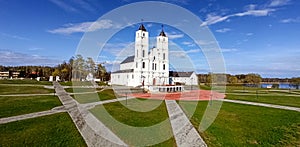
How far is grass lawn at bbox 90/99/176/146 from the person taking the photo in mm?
10309

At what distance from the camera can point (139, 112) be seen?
15844 mm

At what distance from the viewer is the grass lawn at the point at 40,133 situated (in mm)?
9250

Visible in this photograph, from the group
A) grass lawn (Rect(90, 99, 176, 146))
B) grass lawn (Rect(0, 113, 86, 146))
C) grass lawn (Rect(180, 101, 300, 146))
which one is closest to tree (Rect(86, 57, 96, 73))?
grass lawn (Rect(90, 99, 176, 146))

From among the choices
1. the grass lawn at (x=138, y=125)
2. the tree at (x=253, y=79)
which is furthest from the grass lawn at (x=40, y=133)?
the tree at (x=253, y=79)

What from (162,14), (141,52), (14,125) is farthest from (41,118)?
(141,52)

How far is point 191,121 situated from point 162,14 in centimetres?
796

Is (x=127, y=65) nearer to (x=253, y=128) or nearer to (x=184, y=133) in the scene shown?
(x=253, y=128)

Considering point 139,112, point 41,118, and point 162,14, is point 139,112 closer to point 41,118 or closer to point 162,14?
point 41,118

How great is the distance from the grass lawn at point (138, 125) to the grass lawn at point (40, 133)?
2157 millimetres

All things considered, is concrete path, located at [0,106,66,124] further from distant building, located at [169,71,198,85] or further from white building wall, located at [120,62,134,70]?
distant building, located at [169,71,198,85]

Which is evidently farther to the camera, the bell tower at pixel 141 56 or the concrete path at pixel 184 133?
the bell tower at pixel 141 56

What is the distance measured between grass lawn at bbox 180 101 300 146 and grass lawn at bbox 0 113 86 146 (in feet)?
22.2

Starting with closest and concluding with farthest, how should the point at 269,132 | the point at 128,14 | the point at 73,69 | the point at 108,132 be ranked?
the point at 108,132 → the point at 269,132 → the point at 128,14 → the point at 73,69

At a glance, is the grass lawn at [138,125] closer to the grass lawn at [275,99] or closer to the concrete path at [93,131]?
the concrete path at [93,131]
